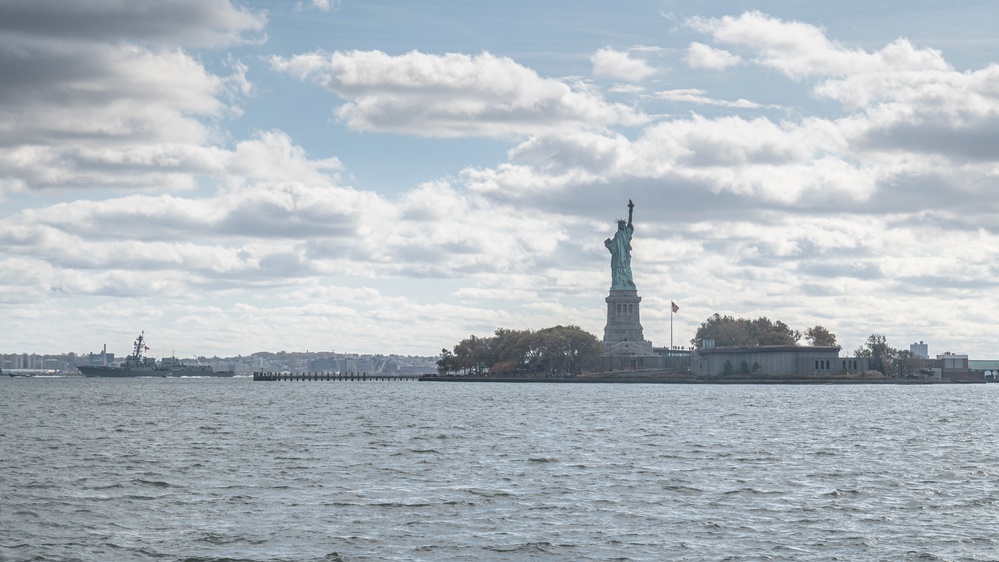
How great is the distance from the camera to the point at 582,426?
90750 mm

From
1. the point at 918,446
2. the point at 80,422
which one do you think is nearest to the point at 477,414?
the point at 80,422

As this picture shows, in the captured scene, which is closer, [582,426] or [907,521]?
[907,521]

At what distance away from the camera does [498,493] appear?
47156 millimetres

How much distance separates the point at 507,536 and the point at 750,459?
27.1m

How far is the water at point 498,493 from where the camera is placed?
36031 mm

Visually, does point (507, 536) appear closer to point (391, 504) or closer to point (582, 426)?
point (391, 504)

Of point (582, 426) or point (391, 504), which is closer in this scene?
point (391, 504)

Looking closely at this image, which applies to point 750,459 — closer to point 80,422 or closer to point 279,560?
point 279,560

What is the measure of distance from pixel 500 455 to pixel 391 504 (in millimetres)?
19936

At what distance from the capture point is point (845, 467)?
58.1 meters

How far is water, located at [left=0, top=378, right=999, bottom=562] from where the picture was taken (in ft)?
118

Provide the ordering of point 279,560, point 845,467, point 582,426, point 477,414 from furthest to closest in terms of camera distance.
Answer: point 477,414
point 582,426
point 845,467
point 279,560

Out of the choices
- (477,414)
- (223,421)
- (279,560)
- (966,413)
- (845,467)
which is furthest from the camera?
(966,413)

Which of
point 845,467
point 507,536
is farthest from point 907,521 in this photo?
point 845,467
